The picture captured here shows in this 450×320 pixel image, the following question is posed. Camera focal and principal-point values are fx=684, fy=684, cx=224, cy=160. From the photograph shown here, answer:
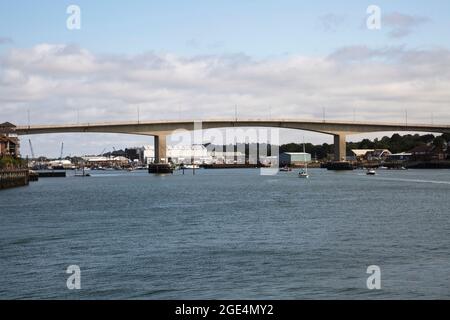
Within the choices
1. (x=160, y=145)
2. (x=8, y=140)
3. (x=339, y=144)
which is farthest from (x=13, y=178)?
(x=339, y=144)

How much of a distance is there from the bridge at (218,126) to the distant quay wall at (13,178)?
22.0 m

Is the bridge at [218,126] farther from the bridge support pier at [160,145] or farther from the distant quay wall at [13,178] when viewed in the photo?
Result: the distant quay wall at [13,178]

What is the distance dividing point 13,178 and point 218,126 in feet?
→ 161

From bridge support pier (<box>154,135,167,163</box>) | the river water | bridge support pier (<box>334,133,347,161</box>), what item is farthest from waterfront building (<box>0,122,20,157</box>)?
the river water

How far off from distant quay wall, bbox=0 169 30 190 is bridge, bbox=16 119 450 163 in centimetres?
2200

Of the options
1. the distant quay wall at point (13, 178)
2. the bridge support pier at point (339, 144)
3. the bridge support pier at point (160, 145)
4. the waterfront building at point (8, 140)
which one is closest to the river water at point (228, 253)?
the distant quay wall at point (13, 178)

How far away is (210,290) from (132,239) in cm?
1198

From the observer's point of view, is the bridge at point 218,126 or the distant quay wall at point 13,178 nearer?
the distant quay wall at point 13,178

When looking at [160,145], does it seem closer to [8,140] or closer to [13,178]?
[8,140]

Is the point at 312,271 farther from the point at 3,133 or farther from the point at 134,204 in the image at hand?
the point at 3,133

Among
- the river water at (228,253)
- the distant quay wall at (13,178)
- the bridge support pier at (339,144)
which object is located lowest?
the river water at (228,253)

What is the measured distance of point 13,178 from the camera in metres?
96.7

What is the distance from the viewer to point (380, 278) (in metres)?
20.9

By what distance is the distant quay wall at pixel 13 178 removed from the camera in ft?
295
